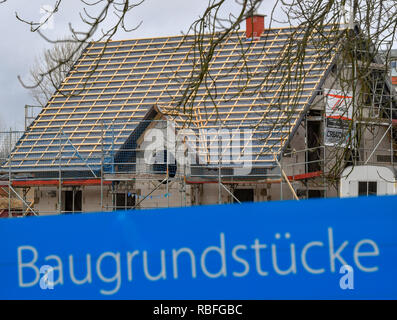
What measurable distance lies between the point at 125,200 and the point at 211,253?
23376 millimetres

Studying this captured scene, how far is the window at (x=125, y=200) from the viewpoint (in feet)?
87.6

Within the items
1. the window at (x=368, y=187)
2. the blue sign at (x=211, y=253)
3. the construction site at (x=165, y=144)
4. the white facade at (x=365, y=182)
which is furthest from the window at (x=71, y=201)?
the blue sign at (x=211, y=253)

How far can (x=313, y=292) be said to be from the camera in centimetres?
370

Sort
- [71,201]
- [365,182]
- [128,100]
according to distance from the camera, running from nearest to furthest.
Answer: [365,182] → [71,201] → [128,100]

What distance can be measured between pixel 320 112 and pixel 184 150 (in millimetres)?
5451

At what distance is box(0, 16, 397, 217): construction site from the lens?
24953 millimetres

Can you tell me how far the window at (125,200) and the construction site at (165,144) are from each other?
0.11ft

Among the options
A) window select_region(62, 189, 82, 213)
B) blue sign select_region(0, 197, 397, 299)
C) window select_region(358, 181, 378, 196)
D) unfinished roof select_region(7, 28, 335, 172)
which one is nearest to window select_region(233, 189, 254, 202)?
unfinished roof select_region(7, 28, 335, 172)

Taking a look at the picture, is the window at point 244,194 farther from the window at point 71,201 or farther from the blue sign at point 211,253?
the blue sign at point 211,253

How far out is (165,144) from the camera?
2584 cm

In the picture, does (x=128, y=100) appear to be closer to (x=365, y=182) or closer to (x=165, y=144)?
(x=165, y=144)

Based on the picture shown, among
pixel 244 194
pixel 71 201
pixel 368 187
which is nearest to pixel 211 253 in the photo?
pixel 368 187

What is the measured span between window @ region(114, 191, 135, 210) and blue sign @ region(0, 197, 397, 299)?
22167 millimetres

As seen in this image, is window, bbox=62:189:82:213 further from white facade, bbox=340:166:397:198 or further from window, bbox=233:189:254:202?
white facade, bbox=340:166:397:198
